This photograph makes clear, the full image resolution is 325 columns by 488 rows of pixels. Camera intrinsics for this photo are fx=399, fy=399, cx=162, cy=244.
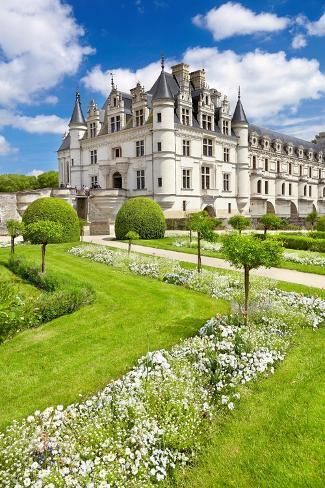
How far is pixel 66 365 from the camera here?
735 cm

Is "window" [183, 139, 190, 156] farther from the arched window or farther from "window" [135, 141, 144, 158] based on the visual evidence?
the arched window

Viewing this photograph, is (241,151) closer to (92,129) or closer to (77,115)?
(92,129)

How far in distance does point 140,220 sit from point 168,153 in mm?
14221

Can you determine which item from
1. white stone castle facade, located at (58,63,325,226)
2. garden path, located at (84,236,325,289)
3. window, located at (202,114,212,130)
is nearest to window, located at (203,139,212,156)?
white stone castle facade, located at (58,63,325,226)

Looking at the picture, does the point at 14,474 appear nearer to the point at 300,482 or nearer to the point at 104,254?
the point at 300,482

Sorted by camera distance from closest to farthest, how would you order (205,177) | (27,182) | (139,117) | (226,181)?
(139,117) < (205,177) < (226,181) < (27,182)

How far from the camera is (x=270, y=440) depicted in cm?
499

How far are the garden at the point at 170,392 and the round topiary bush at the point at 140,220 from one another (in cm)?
1413

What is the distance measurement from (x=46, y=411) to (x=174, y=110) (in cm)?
3678

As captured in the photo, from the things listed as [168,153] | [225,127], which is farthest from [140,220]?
[225,127]

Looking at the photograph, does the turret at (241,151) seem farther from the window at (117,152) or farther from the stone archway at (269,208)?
the window at (117,152)

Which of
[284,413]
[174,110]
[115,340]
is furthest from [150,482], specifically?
[174,110]

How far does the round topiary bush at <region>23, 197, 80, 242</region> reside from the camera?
23906 mm

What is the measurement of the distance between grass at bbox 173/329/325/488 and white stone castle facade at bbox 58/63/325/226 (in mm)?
32237
